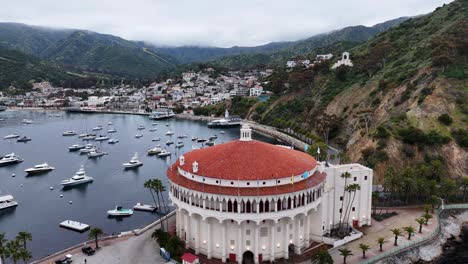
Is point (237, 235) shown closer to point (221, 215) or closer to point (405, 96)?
point (221, 215)

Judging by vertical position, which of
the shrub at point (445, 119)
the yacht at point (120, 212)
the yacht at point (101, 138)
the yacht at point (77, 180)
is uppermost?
the shrub at point (445, 119)

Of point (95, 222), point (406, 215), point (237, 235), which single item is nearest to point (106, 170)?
point (95, 222)

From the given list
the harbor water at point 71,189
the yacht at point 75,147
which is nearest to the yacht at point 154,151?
the harbor water at point 71,189

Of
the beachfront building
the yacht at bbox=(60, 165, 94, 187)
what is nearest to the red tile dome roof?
the beachfront building

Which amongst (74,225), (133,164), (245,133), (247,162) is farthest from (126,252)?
(133,164)

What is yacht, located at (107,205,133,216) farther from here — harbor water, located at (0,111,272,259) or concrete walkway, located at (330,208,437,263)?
concrete walkway, located at (330,208,437,263)

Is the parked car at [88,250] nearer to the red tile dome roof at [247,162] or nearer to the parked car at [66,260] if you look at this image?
the parked car at [66,260]
